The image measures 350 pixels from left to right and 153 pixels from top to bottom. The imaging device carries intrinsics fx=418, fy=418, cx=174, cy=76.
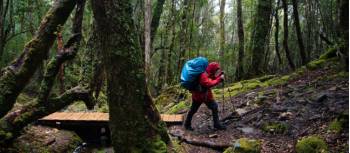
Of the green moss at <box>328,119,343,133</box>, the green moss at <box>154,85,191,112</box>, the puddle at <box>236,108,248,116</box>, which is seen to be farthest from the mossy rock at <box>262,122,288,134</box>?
the green moss at <box>154,85,191,112</box>

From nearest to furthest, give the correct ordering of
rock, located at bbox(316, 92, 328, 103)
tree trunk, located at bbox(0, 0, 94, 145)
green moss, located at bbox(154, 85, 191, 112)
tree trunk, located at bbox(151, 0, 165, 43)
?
1. tree trunk, located at bbox(0, 0, 94, 145)
2. rock, located at bbox(316, 92, 328, 103)
3. green moss, located at bbox(154, 85, 191, 112)
4. tree trunk, located at bbox(151, 0, 165, 43)

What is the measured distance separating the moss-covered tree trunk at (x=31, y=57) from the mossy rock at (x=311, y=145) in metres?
5.22

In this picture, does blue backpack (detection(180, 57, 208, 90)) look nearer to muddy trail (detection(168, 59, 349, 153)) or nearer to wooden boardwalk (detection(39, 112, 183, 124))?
muddy trail (detection(168, 59, 349, 153))

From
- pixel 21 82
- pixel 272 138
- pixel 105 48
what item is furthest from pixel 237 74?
pixel 105 48

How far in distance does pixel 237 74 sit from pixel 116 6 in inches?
482

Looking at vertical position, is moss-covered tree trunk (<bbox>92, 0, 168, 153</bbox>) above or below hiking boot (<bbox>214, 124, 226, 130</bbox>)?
above

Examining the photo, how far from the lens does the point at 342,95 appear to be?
29.2 ft

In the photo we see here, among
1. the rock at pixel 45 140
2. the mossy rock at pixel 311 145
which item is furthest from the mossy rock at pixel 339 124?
the rock at pixel 45 140

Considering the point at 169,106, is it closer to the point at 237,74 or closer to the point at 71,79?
the point at 237,74

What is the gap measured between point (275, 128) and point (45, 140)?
549cm

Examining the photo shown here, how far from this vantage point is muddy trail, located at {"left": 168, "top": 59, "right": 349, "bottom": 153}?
7.83m

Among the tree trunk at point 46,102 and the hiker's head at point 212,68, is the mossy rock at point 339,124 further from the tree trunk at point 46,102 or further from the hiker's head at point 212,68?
the tree trunk at point 46,102

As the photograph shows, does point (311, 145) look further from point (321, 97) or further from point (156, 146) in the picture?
point (156, 146)

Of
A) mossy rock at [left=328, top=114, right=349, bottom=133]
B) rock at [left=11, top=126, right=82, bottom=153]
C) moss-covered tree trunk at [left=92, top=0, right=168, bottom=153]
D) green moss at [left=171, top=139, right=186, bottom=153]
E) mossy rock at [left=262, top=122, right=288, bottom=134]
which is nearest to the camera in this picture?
moss-covered tree trunk at [left=92, top=0, right=168, bottom=153]
